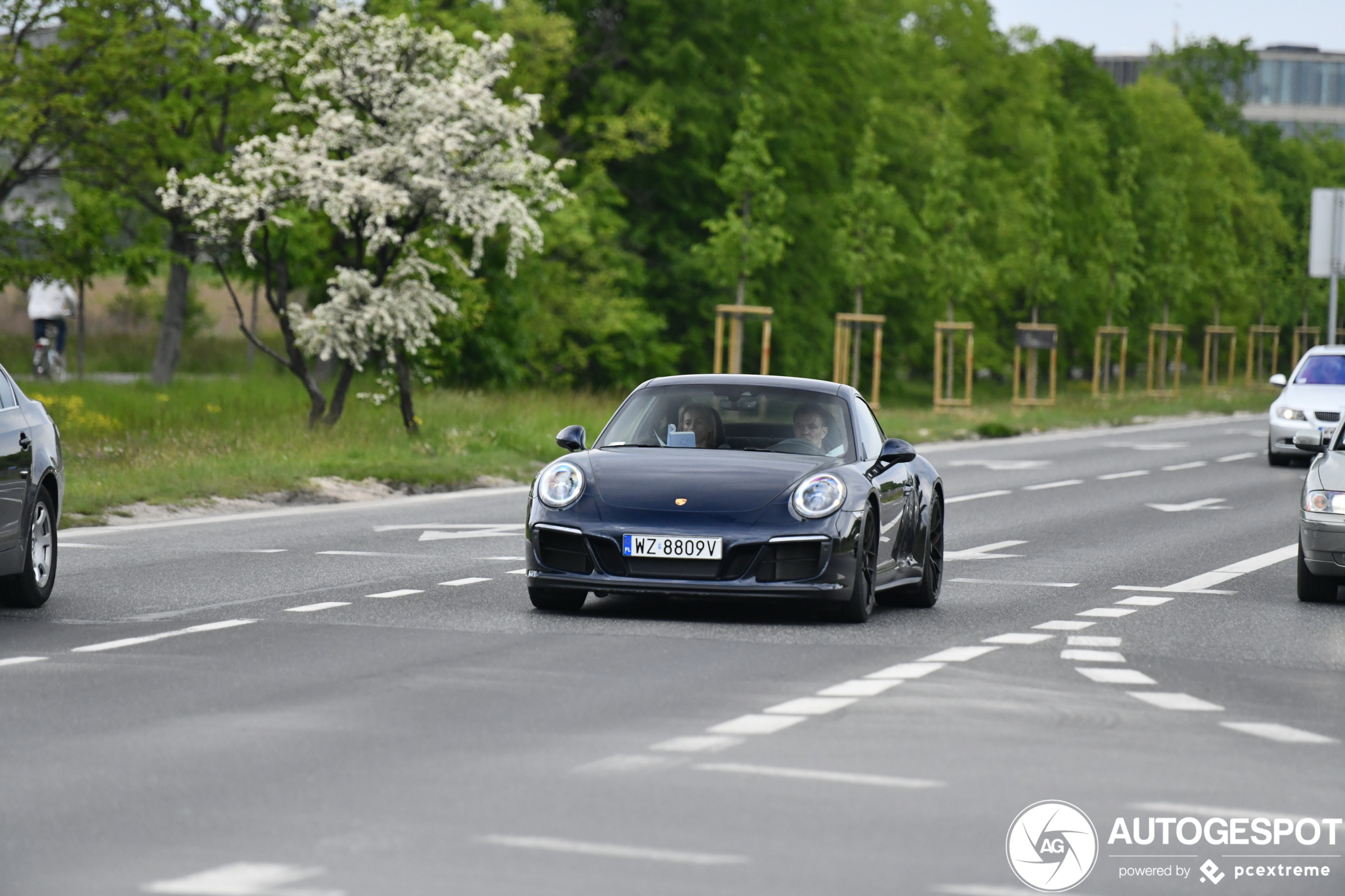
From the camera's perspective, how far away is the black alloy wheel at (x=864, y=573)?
470 inches

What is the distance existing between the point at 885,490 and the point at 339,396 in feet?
60.6

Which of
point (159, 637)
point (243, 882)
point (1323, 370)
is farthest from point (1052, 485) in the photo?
point (243, 882)

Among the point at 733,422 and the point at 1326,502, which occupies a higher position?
the point at 733,422

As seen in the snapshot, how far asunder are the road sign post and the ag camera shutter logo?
55941mm

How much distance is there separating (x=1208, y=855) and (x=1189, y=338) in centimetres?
9439

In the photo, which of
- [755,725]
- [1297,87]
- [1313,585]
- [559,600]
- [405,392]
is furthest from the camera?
[1297,87]

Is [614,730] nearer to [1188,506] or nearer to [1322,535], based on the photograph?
[1322,535]

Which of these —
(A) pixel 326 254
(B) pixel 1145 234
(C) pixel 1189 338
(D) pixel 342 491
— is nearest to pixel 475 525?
(D) pixel 342 491

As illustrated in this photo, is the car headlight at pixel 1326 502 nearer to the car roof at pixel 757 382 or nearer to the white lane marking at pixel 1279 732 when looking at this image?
the car roof at pixel 757 382

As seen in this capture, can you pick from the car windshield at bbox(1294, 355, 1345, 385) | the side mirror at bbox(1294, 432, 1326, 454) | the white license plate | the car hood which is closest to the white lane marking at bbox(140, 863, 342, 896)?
the white license plate

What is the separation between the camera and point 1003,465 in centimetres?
3144

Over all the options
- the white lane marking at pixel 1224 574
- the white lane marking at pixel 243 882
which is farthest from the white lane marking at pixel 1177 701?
the white lane marking at pixel 1224 574

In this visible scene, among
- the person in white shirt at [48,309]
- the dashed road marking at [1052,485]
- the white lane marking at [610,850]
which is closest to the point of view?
the white lane marking at [610,850]

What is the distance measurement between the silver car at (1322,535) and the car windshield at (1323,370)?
60.1ft
